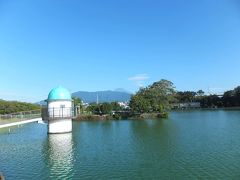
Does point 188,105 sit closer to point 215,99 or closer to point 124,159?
point 215,99

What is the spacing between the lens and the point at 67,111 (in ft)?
131

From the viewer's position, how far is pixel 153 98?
259ft

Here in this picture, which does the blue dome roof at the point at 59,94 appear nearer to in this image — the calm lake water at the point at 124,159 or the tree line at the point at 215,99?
the calm lake water at the point at 124,159

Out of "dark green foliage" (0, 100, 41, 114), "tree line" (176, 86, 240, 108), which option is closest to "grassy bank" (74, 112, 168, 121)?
"dark green foliage" (0, 100, 41, 114)

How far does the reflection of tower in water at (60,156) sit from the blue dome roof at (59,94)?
424 centimetres

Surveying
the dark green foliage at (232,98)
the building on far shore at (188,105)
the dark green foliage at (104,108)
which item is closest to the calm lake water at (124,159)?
the dark green foliage at (104,108)

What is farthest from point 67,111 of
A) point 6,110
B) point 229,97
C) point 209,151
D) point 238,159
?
point 229,97

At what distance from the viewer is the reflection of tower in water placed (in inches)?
802

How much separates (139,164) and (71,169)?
4.04 metres

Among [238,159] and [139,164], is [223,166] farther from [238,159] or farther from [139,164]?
[139,164]

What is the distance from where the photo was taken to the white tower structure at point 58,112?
39.5 meters

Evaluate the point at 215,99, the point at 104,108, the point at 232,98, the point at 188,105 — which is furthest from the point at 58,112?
the point at 188,105

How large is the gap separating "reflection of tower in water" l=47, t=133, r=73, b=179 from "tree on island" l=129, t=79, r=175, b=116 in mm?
36991

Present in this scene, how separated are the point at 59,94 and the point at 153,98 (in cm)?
4104
